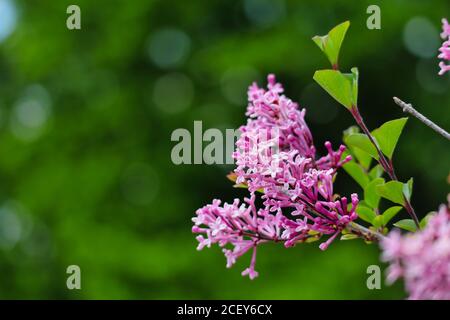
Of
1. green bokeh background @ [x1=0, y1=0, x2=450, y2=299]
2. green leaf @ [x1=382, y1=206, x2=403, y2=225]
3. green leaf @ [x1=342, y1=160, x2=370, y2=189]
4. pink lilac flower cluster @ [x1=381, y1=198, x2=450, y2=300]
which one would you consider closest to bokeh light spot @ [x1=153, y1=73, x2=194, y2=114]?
green bokeh background @ [x1=0, y1=0, x2=450, y2=299]

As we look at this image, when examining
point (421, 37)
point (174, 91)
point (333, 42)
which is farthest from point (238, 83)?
point (333, 42)

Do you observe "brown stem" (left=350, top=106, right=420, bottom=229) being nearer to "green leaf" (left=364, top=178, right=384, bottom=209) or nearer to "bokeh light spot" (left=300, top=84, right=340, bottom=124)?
"green leaf" (left=364, top=178, right=384, bottom=209)

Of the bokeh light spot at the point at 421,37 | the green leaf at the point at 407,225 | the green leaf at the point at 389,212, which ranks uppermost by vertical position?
the bokeh light spot at the point at 421,37

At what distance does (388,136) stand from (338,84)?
0.19 metres

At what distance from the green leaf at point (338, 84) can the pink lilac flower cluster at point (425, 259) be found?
0.73 m

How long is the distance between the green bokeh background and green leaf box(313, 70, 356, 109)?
4.97 metres

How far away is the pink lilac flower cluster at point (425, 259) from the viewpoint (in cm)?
82

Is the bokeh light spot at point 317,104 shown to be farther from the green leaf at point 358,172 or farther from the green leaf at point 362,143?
the green leaf at point 362,143

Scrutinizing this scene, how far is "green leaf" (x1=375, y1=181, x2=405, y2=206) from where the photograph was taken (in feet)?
4.76

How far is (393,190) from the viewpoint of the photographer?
4.82 feet

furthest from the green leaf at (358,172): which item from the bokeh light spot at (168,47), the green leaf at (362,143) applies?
the bokeh light spot at (168,47)

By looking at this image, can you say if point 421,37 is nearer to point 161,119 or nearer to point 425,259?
point 161,119

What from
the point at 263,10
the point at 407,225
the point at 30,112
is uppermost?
the point at 263,10
